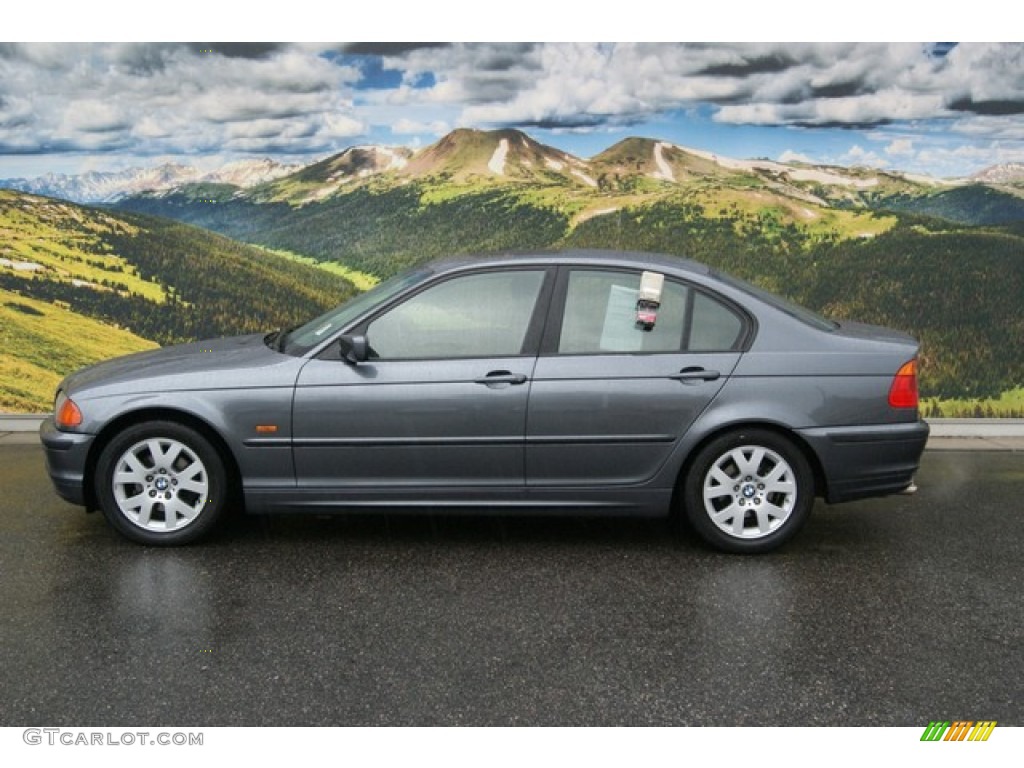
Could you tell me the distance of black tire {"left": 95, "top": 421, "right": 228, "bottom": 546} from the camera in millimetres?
5164

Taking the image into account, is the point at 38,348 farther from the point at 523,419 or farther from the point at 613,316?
the point at 613,316

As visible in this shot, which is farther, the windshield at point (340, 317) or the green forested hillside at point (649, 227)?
the green forested hillside at point (649, 227)

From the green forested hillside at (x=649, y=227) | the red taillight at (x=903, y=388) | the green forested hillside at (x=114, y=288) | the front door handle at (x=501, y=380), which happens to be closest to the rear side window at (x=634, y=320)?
the front door handle at (x=501, y=380)

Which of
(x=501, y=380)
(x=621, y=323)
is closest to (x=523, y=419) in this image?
(x=501, y=380)

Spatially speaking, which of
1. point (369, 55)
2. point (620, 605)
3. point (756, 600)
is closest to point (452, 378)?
point (620, 605)

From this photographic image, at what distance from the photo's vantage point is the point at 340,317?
218 inches

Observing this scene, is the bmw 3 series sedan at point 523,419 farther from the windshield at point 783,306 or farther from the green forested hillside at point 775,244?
the green forested hillside at point 775,244

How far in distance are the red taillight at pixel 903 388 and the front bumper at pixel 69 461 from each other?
12.4 ft

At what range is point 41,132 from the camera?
28.7 ft

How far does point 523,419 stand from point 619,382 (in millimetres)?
481

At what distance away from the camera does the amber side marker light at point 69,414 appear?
5.21 meters

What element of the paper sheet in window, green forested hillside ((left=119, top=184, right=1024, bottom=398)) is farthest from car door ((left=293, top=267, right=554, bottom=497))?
green forested hillside ((left=119, top=184, right=1024, bottom=398))

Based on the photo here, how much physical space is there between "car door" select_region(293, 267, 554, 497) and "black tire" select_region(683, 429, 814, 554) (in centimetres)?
87

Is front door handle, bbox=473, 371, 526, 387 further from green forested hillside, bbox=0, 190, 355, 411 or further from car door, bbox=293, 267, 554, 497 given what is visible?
green forested hillside, bbox=0, 190, 355, 411
